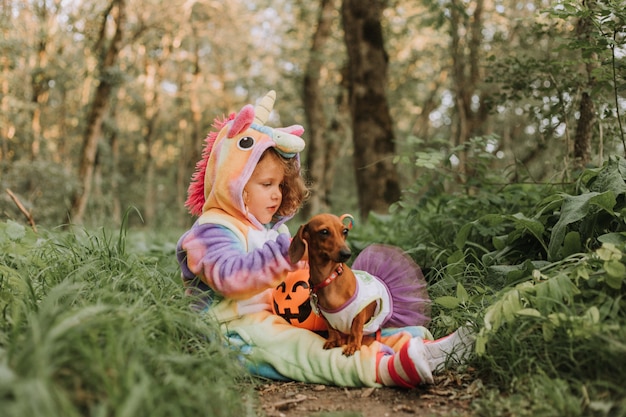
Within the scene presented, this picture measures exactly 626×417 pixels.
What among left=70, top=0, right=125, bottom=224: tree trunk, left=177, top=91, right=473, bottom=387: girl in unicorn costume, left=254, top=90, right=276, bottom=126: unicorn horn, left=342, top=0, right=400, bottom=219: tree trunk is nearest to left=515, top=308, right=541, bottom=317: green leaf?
left=177, top=91, right=473, bottom=387: girl in unicorn costume

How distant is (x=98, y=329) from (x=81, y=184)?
33.5 feet

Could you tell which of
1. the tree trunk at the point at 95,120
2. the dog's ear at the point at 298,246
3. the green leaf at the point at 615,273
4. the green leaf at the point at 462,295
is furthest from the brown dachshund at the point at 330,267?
the tree trunk at the point at 95,120

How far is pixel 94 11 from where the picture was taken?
56.8 ft

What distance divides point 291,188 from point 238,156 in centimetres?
42

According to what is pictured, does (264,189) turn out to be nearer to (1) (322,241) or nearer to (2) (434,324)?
(1) (322,241)

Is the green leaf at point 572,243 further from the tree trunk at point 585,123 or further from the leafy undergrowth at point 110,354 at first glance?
the leafy undergrowth at point 110,354

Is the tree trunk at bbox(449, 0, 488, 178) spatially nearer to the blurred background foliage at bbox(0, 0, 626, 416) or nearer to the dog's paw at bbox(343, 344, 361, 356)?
the blurred background foliage at bbox(0, 0, 626, 416)

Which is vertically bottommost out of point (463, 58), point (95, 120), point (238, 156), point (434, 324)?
point (434, 324)

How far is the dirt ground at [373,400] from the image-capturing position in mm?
2350

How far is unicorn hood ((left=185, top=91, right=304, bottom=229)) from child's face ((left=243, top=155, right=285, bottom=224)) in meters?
0.06

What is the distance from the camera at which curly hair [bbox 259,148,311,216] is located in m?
3.13

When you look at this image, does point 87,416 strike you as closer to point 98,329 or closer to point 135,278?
point 98,329

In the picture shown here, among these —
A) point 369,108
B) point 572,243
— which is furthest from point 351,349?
point 369,108

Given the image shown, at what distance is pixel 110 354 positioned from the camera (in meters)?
1.83
